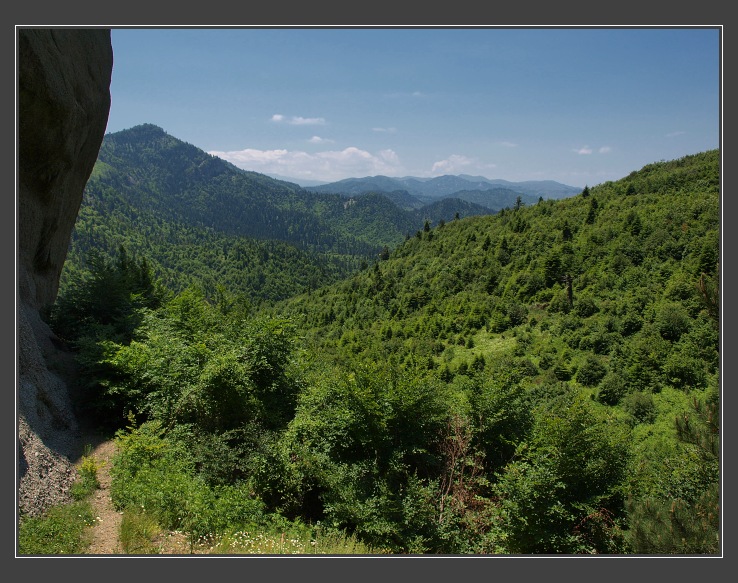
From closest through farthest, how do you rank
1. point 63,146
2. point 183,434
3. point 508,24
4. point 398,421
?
point 508,24 → point 398,421 → point 183,434 → point 63,146

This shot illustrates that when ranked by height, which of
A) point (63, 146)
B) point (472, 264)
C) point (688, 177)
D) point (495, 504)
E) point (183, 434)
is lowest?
point (495, 504)

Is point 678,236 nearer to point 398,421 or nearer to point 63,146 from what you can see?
point 398,421

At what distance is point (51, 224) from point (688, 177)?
63.7 meters

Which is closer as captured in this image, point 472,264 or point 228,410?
point 228,410

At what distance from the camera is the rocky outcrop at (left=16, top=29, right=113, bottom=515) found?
8.57 meters

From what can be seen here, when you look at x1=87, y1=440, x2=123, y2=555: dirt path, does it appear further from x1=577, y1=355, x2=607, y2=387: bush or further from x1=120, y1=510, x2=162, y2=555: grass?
x1=577, y1=355, x2=607, y2=387: bush

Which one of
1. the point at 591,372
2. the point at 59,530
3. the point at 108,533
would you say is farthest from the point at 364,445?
the point at 591,372

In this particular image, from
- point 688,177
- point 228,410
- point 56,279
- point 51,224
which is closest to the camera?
point 228,410

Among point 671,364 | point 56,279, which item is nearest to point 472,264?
point 671,364

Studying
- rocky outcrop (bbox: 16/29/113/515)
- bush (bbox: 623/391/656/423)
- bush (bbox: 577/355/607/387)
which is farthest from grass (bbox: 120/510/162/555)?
bush (bbox: 577/355/607/387)

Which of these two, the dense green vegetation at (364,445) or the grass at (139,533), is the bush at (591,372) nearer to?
the dense green vegetation at (364,445)

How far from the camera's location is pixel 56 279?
63.3ft

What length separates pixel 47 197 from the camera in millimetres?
14469

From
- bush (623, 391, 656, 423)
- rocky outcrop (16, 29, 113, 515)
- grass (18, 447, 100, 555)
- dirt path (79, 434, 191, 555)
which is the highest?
rocky outcrop (16, 29, 113, 515)
